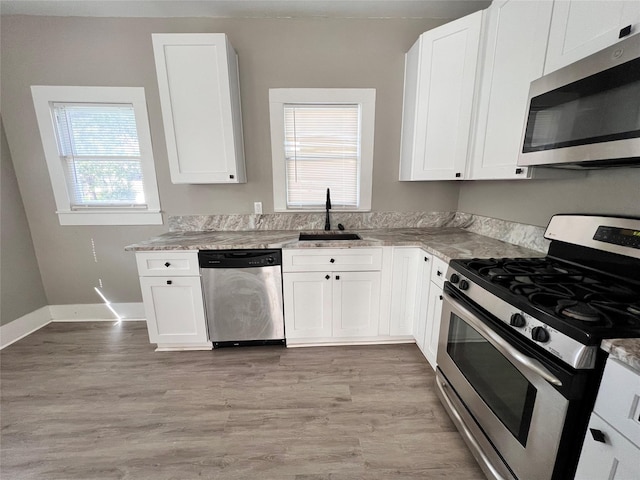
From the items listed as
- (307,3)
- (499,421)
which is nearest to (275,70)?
(307,3)

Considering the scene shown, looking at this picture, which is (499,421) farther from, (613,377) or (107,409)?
(107,409)

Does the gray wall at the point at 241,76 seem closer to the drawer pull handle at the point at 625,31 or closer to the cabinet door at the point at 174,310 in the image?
the cabinet door at the point at 174,310

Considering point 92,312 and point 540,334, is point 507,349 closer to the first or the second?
point 540,334

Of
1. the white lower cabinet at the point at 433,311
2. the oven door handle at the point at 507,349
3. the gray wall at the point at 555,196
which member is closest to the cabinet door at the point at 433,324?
the white lower cabinet at the point at 433,311

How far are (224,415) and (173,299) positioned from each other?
3.32ft

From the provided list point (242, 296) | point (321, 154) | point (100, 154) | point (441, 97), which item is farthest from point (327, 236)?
point (100, 154)

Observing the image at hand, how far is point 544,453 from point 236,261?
197 centimetres

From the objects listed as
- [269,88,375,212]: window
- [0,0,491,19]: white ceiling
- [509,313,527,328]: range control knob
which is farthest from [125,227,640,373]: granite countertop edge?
[0,0,491,19]: white ceiling

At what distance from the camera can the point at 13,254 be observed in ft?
7.97

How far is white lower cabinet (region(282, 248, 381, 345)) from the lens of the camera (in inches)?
81.8

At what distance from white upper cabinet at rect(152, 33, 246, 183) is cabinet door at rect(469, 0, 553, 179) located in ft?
6.49

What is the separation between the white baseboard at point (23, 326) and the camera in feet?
7.65

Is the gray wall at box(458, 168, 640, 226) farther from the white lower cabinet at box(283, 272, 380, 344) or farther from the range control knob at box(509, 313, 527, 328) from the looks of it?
the white lower cabinet at box(283, 272, 380, 344)

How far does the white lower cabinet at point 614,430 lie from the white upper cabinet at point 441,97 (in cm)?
169
